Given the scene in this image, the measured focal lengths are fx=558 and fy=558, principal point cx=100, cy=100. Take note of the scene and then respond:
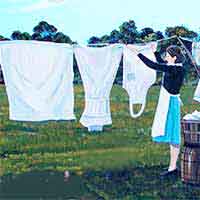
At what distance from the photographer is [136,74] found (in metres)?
6.64

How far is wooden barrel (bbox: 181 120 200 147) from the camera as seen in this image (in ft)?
19.2

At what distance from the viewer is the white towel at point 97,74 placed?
21.5 feet

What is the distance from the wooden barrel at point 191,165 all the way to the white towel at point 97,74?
4.11ft

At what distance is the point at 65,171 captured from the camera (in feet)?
21.3

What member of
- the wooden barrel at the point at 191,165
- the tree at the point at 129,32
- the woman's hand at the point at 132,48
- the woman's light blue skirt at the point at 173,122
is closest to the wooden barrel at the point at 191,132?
the wooden barrel at the point at 191,165

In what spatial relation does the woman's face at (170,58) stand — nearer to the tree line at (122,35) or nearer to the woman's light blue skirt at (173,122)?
the woman's light blue skirt at (173,122)

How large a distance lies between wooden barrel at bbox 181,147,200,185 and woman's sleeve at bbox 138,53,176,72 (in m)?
0.89

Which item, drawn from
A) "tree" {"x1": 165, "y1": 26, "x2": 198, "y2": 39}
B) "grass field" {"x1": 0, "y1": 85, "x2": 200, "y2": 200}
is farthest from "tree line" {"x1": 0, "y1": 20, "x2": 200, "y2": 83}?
"grass field" {"x1": 0, "y1": 85, "x2": 200, "y2": 200}

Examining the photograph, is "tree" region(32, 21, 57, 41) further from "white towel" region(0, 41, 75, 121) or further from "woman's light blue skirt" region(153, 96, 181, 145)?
"woman's light blue skirt" region(153, 96, 181, 145)

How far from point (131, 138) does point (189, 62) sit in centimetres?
133

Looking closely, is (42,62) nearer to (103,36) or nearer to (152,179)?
(103,36)

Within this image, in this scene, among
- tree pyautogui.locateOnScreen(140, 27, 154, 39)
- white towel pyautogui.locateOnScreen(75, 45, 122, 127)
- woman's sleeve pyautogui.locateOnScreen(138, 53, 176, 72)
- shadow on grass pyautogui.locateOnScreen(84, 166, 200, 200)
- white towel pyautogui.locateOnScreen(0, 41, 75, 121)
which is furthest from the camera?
tree pyautogui.locateOnScreen(140, 27, 154, 39)

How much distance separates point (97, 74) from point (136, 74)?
47 cm

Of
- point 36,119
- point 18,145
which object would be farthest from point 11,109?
point 18,145
